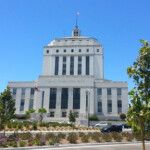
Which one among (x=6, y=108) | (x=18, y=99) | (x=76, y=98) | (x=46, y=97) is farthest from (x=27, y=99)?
(x=6, y=108)

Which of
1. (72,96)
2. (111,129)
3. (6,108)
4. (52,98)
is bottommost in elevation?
(111,129)

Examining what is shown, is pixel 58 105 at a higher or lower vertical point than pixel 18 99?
lower

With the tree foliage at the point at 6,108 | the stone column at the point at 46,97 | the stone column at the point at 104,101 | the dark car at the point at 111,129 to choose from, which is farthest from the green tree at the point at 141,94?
the stone column at the point at 46,97

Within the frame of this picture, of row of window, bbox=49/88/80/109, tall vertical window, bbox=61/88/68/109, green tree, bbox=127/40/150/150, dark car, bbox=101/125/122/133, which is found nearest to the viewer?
green tree, bbox=127/40/150/150

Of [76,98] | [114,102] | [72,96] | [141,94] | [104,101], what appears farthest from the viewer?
[76,98]

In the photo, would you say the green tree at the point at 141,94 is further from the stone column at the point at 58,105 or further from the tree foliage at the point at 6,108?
the stone column at the point at 58,105

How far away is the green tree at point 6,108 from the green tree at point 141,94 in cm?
1503

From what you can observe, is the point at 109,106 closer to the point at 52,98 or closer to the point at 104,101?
the point at 104,101

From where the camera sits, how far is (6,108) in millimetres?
19609

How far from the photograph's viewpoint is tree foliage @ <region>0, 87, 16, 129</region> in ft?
62.1

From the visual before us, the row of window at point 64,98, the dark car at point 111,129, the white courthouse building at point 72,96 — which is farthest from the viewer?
the row of window at point 64,98

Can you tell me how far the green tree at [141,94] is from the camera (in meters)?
7.68

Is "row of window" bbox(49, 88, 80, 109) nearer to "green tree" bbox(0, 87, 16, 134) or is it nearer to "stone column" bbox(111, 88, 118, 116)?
"stone column" bbox(111, 88, 118, 116)

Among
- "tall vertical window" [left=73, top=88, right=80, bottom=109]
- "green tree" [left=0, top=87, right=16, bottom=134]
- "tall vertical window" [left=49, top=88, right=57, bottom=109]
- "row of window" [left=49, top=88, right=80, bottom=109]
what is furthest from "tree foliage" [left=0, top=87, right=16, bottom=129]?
"tall vertical window" [left=73, top=88, right=80, bottom=109]
